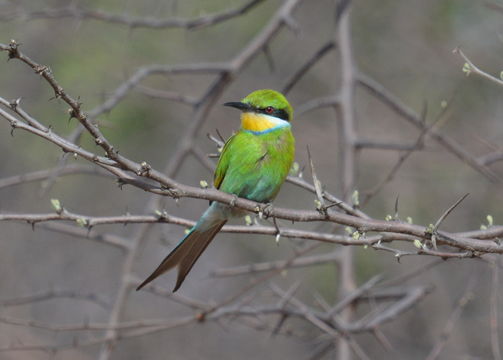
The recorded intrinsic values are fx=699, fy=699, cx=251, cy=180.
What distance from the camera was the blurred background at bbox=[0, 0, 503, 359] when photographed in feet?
17.0

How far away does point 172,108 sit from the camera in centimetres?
597

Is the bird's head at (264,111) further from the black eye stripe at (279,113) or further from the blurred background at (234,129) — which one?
the blurred background at (234,129)

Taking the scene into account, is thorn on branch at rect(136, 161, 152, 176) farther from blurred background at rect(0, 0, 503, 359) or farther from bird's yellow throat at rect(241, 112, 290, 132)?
blurred background at rect(0, 0, 503, 359)

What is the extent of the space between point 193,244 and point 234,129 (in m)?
3.09

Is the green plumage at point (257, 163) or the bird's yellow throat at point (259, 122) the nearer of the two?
the green plumage at point (257, 163)

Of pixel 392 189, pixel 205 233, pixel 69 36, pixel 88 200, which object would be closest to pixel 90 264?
pixel 88 200

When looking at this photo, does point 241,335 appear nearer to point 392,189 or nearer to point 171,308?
point 171,308

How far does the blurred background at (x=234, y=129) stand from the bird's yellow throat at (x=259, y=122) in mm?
2117

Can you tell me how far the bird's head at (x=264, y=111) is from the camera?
10.2 ft

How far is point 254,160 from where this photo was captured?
2973 millimetres

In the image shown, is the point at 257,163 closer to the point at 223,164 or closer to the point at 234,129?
the point at 223,164

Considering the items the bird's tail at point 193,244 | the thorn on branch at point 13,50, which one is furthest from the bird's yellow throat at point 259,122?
the thorn on branch at point 13,50

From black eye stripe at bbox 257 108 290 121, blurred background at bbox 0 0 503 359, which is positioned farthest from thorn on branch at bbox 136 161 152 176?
blurred background at bbox 0 0 503 359

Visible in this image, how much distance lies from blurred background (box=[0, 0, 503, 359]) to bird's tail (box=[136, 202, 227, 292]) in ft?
7.67
